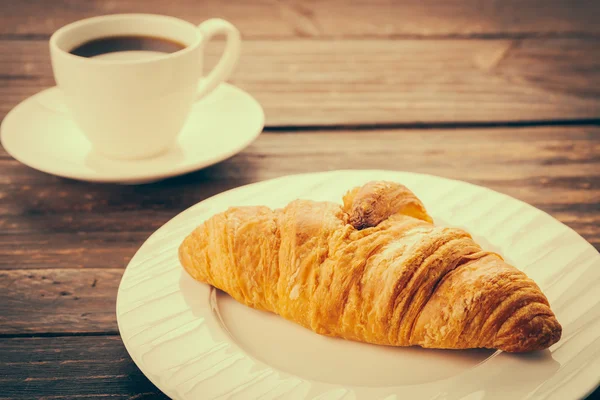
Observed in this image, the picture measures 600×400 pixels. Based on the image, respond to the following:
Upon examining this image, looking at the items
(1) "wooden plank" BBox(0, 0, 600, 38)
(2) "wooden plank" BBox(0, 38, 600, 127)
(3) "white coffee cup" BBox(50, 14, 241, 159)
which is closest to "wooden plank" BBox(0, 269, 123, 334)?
(3) "white coffee cup" BBox(50, 14, 241, 159)

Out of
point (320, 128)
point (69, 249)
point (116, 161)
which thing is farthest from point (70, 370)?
point (320, 128)

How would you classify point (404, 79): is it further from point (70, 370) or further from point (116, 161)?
point (70, 370)

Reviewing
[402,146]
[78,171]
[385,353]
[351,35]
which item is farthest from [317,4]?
[385,353]

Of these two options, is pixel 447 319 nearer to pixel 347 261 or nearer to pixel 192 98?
pixel 347 261

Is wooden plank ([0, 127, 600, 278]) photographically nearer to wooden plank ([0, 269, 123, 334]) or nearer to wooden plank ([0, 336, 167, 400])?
wooden plank ([0, 269, 123, 334])

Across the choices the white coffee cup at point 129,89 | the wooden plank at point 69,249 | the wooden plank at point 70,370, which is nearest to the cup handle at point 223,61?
the white coffee cup at point 129,89

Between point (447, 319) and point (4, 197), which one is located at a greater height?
point (447, 319)

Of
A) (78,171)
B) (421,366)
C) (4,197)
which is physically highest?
(421,366)
